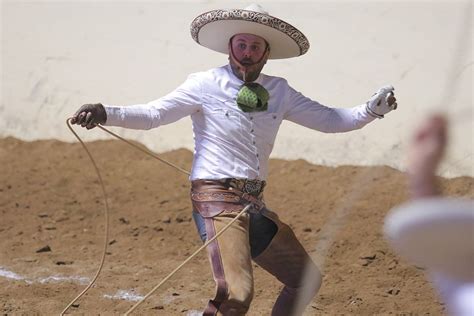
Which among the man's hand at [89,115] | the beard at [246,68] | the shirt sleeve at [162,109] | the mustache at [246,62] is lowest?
the man's hand at [89,115]

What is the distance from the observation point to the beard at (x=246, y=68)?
5188 mm

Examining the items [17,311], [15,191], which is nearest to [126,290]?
[17,311]

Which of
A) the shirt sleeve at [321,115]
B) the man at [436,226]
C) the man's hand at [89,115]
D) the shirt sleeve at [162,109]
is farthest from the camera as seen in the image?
the shirt sleeve at [321,115]

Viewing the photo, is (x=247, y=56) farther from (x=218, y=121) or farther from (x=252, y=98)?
(x=218, y=121)

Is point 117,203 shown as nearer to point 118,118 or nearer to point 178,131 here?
point 178,131

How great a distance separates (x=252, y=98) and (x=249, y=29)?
38 centimetres

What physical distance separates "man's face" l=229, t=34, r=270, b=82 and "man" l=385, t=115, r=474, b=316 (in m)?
2.43

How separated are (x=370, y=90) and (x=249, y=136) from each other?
4.16m

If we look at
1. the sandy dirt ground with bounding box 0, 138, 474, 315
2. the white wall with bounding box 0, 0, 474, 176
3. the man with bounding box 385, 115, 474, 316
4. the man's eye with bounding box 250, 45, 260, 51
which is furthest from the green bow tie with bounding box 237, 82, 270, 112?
the white wall with bounding box 0, 0, 474, 176

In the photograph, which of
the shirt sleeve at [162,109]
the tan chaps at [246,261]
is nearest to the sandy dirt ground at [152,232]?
the tan chaps at [246,261]

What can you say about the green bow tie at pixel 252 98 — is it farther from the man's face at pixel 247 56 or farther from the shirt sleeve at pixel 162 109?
the shirt sleeve at pixel 162 109

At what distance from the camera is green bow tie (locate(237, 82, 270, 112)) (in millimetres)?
5109

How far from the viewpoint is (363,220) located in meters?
8.00

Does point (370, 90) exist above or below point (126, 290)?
above
